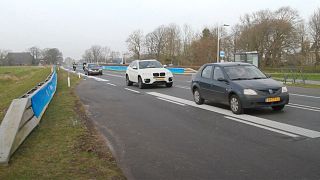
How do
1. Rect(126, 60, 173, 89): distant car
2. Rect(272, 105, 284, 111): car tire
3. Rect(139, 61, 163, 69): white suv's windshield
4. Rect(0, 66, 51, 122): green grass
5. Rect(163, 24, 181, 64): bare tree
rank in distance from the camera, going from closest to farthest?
Rect(272, 105, 284, 111): car tire, Rect(0, 66, 51, 122): green grass, Rect(126, 60, 173, 89): distant car, Rect(139, 61, 163, 69): white suv's windshield, Rect(163, 24, 181, 64): bare tree

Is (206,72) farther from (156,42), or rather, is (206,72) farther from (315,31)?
(156,42)

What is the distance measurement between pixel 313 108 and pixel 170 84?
11.1 m

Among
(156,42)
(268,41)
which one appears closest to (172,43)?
(156,42)

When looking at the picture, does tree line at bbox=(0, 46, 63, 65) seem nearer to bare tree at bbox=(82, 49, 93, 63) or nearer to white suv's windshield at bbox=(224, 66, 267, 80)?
bare tree at bbox=(82, 49, 93, 63)

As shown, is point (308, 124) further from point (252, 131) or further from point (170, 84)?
point (170, 84)

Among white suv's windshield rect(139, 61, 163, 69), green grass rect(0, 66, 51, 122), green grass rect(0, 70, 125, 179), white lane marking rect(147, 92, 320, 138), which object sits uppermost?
white suv's windshield rect(139, 61, 163, 69)

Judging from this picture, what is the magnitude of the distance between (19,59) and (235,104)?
14308 cm

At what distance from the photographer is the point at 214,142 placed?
733cm

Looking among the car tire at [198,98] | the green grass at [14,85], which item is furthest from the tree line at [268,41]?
the car tire at [198,98]

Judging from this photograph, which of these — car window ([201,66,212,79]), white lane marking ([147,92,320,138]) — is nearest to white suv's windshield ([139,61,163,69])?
car window ([201,66,212,79])

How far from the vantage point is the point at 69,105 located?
13609 mm

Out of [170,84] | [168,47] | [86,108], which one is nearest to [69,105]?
[86,108]

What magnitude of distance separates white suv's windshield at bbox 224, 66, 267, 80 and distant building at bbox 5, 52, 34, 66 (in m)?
137

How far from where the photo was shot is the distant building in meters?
140
